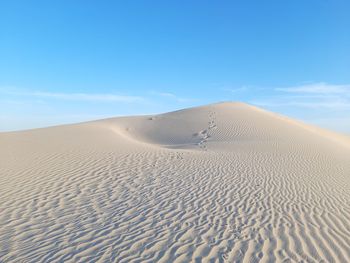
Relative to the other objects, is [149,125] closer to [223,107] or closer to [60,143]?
[223,107]

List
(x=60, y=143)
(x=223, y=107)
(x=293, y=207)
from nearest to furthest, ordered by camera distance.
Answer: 1. (x=293, y=207)
2. (x=60, y=143)
3. (x=223, y=107)

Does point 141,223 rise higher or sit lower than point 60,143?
lower

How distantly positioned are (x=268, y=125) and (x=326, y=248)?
21.4m

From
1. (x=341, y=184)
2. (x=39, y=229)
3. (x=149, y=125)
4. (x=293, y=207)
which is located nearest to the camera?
(x=39, y=229)

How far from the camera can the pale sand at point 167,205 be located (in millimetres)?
4941

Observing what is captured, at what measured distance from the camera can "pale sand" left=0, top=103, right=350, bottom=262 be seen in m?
4.94

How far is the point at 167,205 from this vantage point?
23.6 ft

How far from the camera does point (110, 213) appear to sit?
6.58 metres

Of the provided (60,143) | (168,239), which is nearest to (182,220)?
(168,239)

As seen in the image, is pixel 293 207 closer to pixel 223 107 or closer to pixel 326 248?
pixel 326 248

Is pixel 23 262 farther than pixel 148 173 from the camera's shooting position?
No

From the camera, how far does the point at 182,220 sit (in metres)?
6.28

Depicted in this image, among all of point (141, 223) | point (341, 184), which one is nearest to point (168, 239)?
point (141, 223)

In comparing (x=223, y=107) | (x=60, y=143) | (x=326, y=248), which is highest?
(x=223, y=107)
